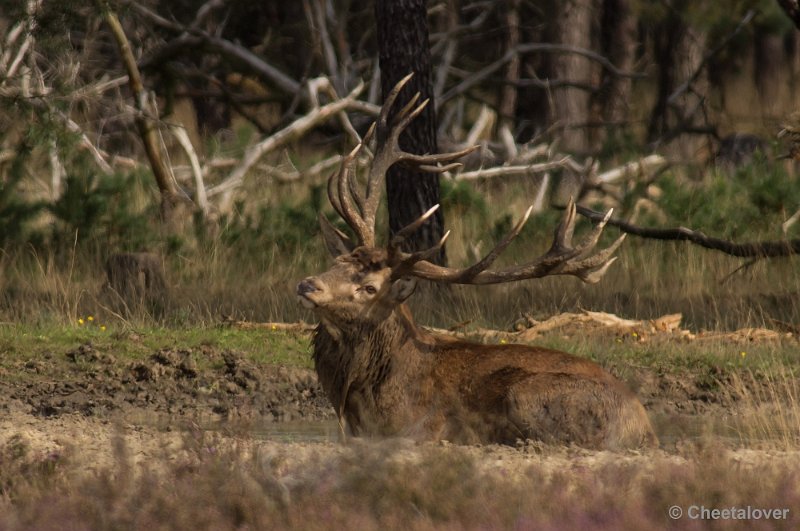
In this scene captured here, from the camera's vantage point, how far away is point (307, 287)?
8094 mm

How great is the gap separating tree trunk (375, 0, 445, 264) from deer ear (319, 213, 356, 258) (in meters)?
4.83

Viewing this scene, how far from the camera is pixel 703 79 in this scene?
109 ft

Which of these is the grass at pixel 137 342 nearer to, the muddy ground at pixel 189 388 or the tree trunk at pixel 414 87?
the muddy ground at pixel 189 388

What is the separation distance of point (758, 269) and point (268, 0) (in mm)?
16501

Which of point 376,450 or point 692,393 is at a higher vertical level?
point 376,450

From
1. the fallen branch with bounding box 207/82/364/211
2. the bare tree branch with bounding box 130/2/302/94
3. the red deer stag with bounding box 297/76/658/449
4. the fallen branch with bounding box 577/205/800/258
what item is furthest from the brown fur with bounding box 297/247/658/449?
the bare tree branch with bounding box 130/2/302/94

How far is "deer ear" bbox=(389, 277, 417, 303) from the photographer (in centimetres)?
841

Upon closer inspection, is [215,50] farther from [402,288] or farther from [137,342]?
[402,288]

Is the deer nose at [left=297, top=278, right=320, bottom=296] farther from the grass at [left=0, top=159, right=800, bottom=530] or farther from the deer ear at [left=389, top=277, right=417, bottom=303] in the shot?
the grass at [left=0, top=159, right=800, bottom=530]

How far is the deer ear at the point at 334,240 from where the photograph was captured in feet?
29.6

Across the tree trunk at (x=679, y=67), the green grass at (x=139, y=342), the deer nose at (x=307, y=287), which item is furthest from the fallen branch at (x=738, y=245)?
the tree trunk at (x=679, y=67)

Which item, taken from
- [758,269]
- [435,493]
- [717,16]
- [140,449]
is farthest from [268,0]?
[435,493]

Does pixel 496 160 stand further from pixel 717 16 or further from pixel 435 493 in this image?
pixel 435 493

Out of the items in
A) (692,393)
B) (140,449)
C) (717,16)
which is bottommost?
(692,393)
